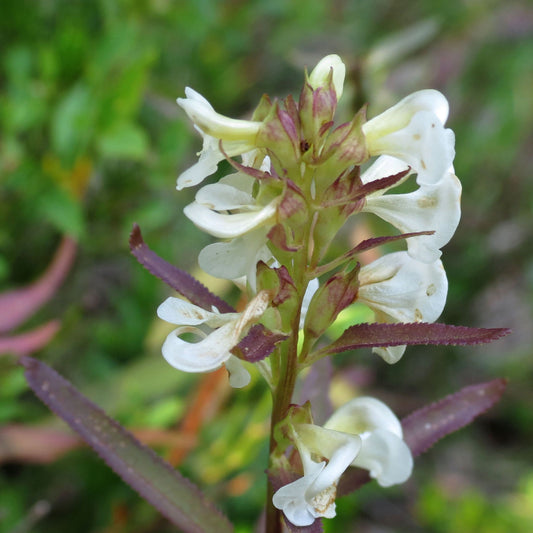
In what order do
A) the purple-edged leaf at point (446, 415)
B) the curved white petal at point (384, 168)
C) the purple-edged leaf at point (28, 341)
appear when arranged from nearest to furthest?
the curved white petal at point (384, 168) → the purple-edged leaf at point (446, 415) → the purple-edged leaf at point (28, 341)

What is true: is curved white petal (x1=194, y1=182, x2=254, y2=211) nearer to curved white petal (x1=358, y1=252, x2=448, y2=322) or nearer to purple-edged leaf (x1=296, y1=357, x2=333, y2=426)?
curved white petal (x1=358, y1=252, x2=448, y2=322)

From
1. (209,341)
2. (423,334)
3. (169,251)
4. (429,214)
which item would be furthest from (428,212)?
(169,251)

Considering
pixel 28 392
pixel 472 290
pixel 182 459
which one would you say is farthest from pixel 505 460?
pixel 28 392

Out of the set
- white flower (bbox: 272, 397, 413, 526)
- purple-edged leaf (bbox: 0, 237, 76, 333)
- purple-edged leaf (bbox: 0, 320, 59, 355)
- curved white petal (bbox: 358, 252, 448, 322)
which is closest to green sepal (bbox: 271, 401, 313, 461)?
white flower (bbox: 272, 397, 413, 526)

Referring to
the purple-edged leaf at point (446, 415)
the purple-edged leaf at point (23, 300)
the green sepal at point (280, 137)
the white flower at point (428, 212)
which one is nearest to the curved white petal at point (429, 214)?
the white flower at point (428, 212)

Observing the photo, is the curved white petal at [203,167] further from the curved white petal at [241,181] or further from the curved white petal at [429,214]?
the curved white petal at [429,214]
